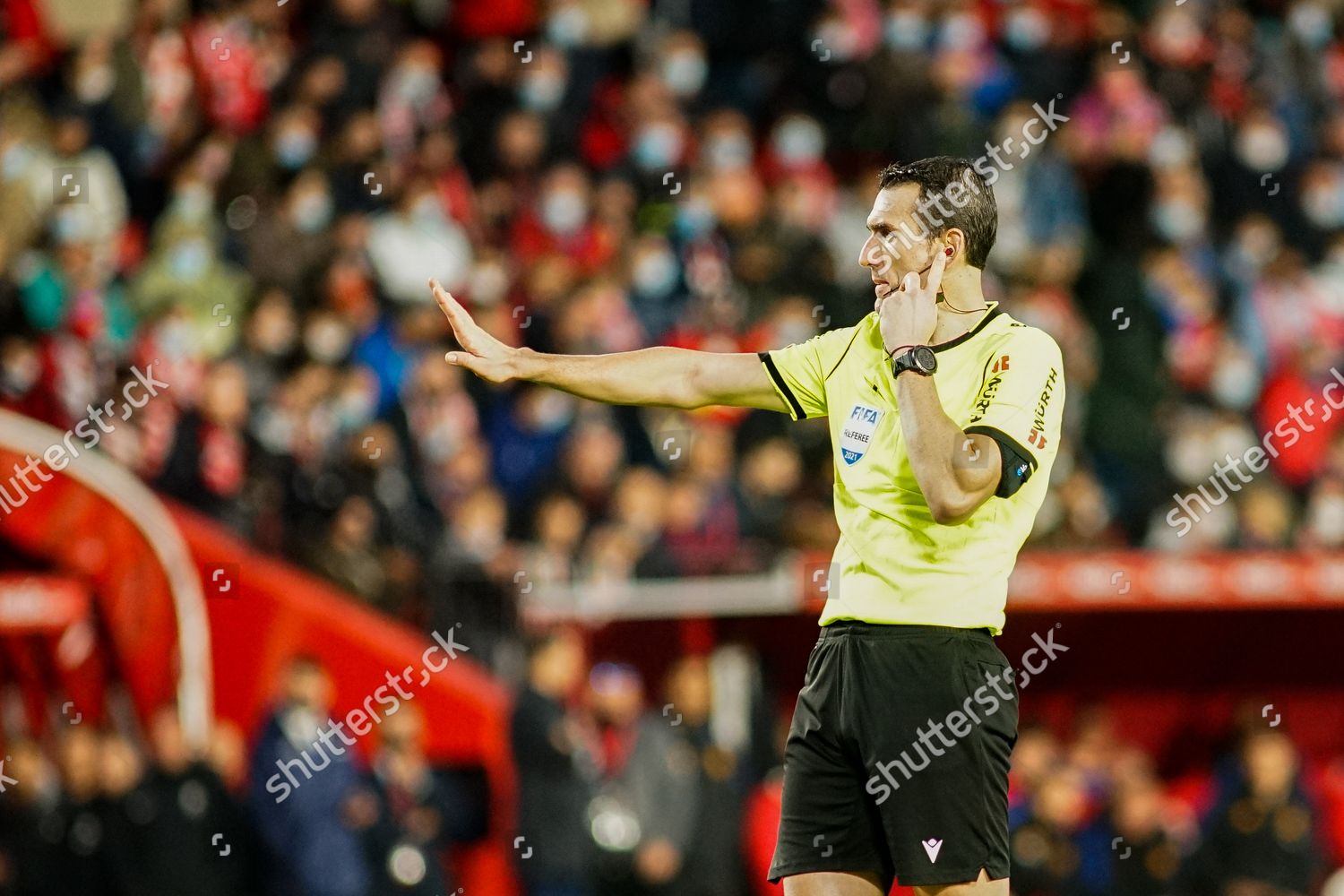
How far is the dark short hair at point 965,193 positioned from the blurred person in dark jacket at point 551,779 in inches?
266

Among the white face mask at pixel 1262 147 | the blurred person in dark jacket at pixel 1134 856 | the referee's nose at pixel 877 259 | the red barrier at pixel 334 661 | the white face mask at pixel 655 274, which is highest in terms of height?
the white face mask at pixel 1262 147

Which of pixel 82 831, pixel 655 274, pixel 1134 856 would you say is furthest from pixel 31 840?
pixel 1134 856

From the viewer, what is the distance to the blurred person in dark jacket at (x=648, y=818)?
1123 cm

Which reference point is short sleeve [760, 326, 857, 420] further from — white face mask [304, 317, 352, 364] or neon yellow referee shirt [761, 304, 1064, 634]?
white face mask [304, 317, 352, 364]

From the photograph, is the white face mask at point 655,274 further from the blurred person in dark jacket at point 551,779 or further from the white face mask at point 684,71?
the blurred person in dark jacket at point 551,779

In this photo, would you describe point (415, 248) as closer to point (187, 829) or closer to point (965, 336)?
point (187, 829)

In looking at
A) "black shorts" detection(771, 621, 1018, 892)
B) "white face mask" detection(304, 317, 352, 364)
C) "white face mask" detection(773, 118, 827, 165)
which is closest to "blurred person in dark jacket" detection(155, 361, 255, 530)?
"white face mask" detection(304, 317, 352, 364)

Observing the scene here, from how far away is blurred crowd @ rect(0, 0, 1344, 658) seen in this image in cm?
1192

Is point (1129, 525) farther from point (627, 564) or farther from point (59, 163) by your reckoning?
point (59, 163)

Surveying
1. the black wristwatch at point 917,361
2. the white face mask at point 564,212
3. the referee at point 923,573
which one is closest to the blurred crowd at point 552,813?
the white face mask at point 564,212

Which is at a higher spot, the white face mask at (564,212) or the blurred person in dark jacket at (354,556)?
the white face mask at (564,212)

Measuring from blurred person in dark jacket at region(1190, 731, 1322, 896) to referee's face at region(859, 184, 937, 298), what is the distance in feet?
23.9

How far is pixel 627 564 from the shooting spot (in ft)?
38.6

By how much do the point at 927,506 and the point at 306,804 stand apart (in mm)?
6965
